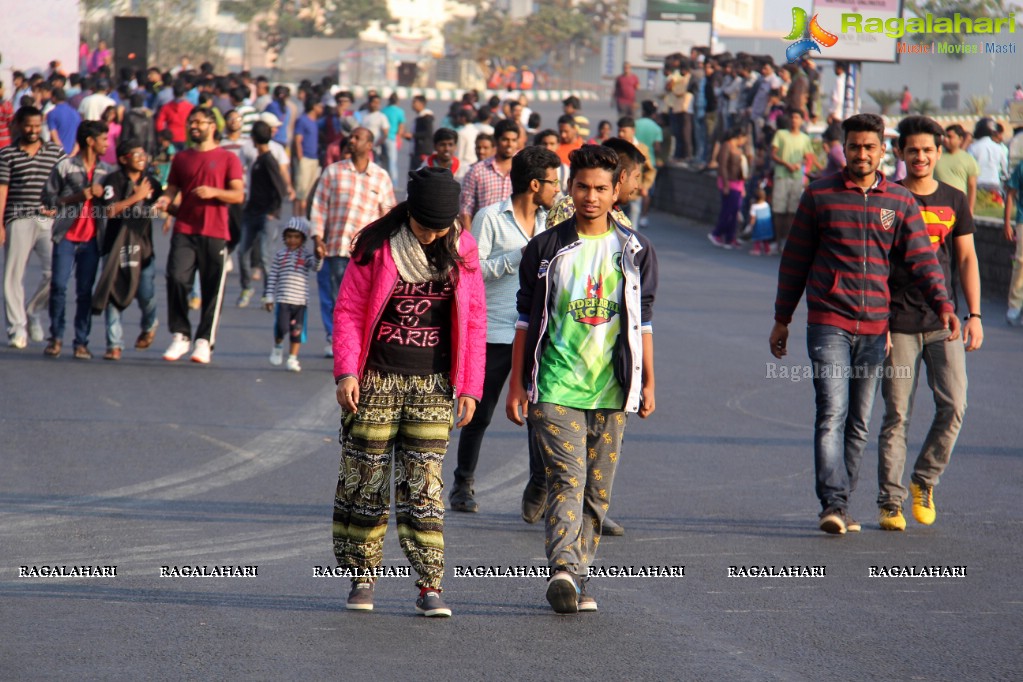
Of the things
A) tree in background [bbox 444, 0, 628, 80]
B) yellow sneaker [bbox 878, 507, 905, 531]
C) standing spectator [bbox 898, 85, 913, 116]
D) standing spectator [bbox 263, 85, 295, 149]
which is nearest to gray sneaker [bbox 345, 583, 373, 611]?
yellow sneaker [bbox 878, 507, 905, 531]

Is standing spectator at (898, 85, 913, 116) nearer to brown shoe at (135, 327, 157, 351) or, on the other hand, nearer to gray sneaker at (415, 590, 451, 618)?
brown shoe at (135, 327, 157, 351)

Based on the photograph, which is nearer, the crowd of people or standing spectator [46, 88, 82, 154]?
the crowd of people

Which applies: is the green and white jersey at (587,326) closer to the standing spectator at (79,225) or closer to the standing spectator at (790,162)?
the standing spectator at (79,225)

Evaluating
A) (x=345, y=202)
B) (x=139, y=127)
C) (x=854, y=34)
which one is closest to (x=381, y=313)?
(x=345, y=202)

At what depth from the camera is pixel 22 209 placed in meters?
12.7

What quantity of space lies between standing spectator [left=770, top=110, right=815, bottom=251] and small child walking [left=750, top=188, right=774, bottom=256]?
0.43m

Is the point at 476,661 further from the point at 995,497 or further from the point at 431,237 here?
the point at 995,497

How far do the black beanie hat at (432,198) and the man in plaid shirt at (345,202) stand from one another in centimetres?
627

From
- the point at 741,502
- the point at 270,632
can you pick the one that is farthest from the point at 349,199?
the point at 270,632

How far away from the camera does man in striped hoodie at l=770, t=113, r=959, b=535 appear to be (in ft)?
23.1

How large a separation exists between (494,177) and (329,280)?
2841 millimetres

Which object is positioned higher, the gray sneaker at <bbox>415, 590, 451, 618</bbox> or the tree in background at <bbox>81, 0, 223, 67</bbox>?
the tree in background at <bbox>81, 0, 223, 67</bbox>

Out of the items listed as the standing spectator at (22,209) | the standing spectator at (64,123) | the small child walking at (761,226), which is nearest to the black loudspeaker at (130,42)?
the standing spectator at (64,123)

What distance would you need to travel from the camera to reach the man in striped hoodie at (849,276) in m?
7.04
